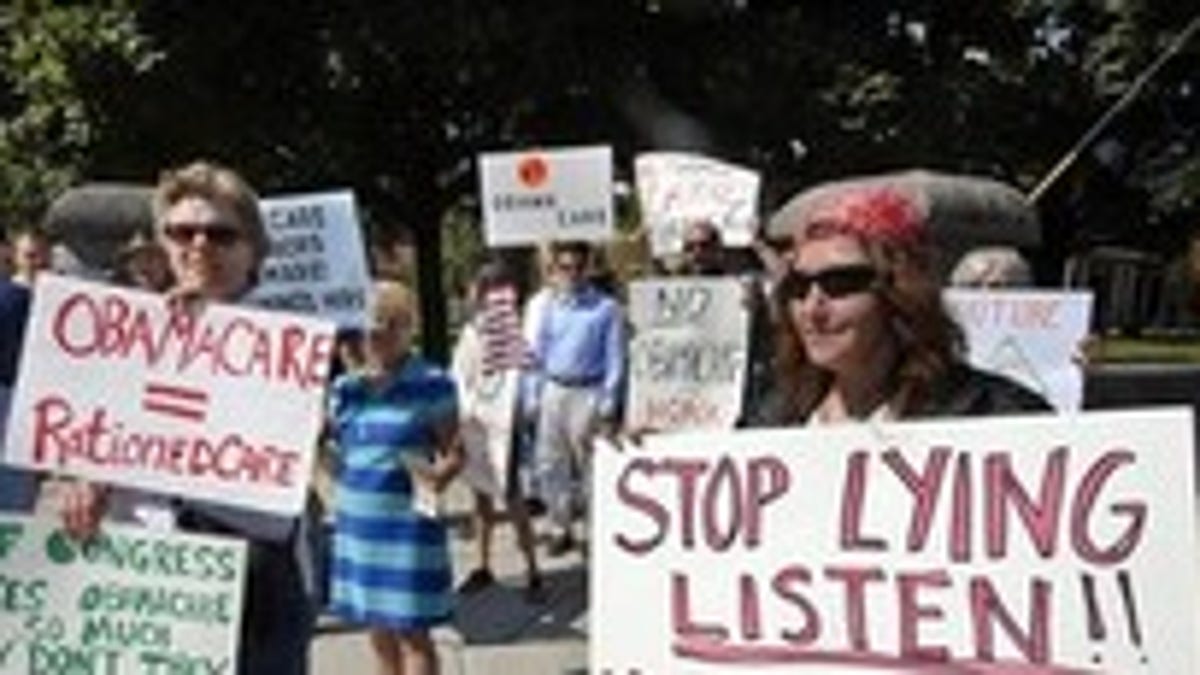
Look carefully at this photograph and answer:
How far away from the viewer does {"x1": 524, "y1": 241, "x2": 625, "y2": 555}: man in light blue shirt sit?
11.6m

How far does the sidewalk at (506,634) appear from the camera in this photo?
953cm

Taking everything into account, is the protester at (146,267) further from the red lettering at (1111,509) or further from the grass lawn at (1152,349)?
the grass lawn at (1152,349)

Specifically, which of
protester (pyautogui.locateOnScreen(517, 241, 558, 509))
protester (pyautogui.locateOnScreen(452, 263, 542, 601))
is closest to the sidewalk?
protester (pyautogui.locateOnScreen(452, 263, 542, 601))

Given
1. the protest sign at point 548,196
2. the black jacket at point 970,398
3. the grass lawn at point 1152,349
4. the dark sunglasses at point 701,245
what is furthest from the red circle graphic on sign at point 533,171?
the grass lawn at point 1152,349

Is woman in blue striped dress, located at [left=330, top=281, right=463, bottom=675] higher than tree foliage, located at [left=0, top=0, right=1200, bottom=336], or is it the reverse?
tree foliage, located at [left=0, top=0, right=1200, bottom=336]

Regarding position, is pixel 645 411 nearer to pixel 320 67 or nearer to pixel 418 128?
pixel 320 67

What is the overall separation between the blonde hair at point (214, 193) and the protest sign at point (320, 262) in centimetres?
301

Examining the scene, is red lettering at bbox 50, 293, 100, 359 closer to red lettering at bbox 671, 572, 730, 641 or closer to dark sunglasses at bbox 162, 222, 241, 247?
dark sunglasses at bbox 162, 222, 241, 247

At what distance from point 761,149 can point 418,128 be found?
461 centimetres

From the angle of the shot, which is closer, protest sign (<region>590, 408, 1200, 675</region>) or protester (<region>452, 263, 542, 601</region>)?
protest sign (<region>590, 408, 1200, 675</region>)

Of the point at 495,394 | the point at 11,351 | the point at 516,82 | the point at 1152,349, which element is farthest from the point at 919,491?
the point at 1152,349

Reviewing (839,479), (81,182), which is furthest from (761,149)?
(839,479)

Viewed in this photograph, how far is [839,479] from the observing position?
162 inches

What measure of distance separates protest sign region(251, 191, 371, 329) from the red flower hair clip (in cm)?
403
